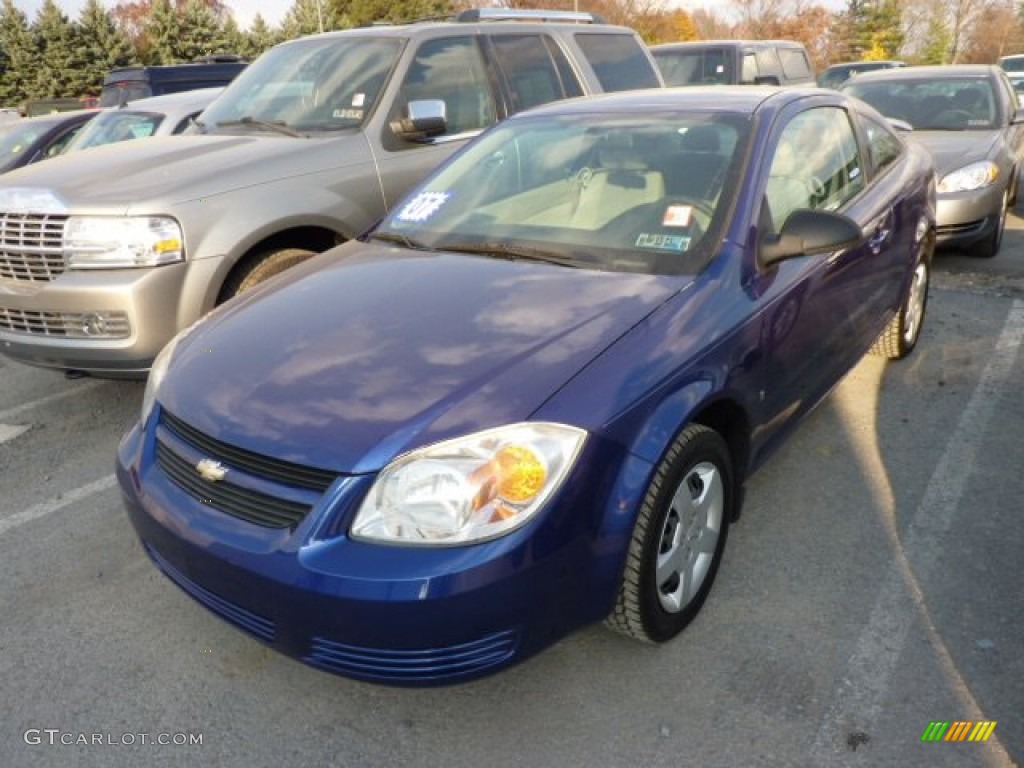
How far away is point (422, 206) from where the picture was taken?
349cm

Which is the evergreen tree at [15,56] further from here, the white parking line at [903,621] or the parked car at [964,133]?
the white parking line at [903,621]

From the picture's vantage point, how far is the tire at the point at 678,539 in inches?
89.8

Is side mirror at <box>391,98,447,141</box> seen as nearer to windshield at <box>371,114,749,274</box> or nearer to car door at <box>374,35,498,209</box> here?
car door at <box>374,35,498,209</box>

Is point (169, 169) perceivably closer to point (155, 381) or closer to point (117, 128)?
point (155, 381)

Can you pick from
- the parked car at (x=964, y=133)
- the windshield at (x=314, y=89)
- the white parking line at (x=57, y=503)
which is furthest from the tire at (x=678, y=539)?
the parked car at (x=964, y=133)

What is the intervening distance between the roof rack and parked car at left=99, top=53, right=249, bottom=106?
6.10 metres

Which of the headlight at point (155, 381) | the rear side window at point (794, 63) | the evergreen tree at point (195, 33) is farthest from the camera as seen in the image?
the evergreen tree at point (195, 33)

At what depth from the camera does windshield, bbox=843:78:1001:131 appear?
7.61 m

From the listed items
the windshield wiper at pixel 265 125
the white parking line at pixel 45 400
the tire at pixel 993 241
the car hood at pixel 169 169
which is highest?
the windshield wiper at pixel 265 125

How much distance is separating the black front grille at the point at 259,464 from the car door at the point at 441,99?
2.71 metres

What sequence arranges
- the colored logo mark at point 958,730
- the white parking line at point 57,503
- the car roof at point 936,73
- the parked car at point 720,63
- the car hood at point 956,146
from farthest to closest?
the parked car at point 720,63, the car roof at point 936,73, the car hood at point 956,146, the white parking line at point 57,503, the colored logo mark at point 958,730

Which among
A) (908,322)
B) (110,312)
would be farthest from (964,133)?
(110,312)

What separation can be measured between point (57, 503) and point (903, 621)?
329 cm

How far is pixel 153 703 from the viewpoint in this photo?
2410 millimetres
